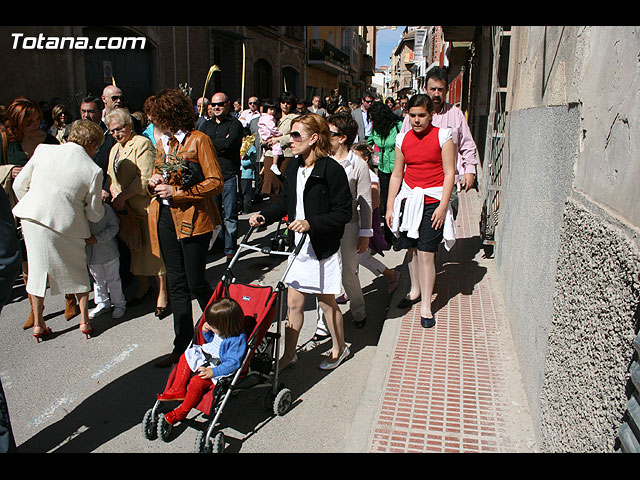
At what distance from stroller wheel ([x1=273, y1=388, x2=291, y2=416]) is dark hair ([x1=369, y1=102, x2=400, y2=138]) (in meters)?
4.17

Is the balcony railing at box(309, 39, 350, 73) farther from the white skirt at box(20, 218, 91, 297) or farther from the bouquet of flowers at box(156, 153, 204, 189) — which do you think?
the bouquet of flowers at box(156, 153, 204, 189)

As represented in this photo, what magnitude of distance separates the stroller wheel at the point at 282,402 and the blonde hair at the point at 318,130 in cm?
164

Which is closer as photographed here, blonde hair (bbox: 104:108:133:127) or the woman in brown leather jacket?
the woman in brown leather jacket

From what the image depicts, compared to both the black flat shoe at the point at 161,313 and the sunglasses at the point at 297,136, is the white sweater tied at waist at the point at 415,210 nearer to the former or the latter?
the sunglasses at the point at 297,136

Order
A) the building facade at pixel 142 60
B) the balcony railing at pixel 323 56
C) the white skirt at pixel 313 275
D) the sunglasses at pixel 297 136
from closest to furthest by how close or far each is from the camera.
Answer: the sunglasses at pixel 297 136, the white skirt at pixel 313 275, the building facade at pixel 142 60, the balcony railing at pixel 323 56

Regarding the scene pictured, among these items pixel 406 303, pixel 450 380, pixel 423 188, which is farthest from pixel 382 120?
pixel 450 380

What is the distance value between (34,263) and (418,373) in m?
3.23

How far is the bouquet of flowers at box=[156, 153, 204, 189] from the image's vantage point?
155 inches

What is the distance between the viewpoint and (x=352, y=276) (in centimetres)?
456

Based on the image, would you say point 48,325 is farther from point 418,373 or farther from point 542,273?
point 542,273

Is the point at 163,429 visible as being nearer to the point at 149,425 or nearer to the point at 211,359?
the point at 149,425

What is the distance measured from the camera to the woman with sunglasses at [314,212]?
369 centimetres

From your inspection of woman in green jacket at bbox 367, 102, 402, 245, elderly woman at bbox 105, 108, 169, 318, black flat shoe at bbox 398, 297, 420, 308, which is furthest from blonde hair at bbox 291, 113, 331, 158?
woman in green jacket at bbox 367, 102, 402, 245

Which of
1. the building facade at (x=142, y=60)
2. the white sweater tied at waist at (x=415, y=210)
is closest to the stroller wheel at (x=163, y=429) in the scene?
the white sweater tied at waist at (x=415, y=210)
